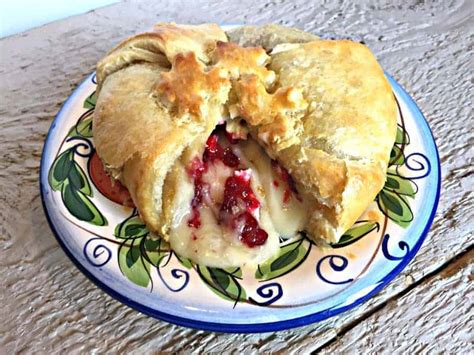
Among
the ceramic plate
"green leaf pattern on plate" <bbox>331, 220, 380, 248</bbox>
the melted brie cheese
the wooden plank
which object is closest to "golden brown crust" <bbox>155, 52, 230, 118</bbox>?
the melted brie cheese

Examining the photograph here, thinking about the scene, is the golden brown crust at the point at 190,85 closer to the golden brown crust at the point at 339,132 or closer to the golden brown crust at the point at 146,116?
the golden brown crust at the point at 146,116

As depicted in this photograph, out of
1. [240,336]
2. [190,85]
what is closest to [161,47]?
[190,85]

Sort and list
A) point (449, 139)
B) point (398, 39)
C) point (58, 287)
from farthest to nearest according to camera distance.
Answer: point (398, 39), point (449, 139), point (58, 287)

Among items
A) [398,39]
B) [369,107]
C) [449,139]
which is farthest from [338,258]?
[398,39]

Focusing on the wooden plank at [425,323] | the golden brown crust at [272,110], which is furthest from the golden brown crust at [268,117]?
the wooden plank at [425,323]

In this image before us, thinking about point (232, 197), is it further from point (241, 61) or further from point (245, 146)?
point (241, 61)

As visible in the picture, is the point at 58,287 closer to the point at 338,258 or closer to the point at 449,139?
the point at 338,258

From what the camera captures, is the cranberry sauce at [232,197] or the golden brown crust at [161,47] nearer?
the cranberry sauce at [232,197]
